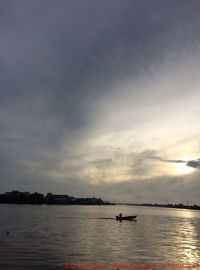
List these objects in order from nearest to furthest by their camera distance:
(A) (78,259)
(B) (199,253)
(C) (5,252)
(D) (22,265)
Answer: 1. (D) (22,265)
2. (A) (78,259)
3. (C) (5,252)
4. (B) (199,253)

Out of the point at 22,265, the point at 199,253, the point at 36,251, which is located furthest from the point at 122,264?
the point at 199,253

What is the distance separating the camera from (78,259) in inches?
1690

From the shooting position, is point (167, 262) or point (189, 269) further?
point (167, 262)

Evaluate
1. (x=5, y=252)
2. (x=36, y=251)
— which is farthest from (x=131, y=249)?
(x=5, y=252)

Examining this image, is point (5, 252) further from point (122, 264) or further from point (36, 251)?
point (122, 264)

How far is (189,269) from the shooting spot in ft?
127

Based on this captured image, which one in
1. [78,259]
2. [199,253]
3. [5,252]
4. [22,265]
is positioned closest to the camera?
[22,265]

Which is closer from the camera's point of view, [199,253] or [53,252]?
[53,252]

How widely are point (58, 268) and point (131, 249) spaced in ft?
60.2

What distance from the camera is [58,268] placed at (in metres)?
37.2

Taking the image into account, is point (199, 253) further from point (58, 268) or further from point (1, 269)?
point (1, 269)

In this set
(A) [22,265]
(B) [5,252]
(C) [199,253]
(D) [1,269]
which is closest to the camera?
(D) [1,269]

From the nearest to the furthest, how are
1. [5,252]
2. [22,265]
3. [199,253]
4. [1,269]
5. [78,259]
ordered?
[1,269], [22,265], [78,259], [5,252], [199,253]

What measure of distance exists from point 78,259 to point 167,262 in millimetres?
10094
